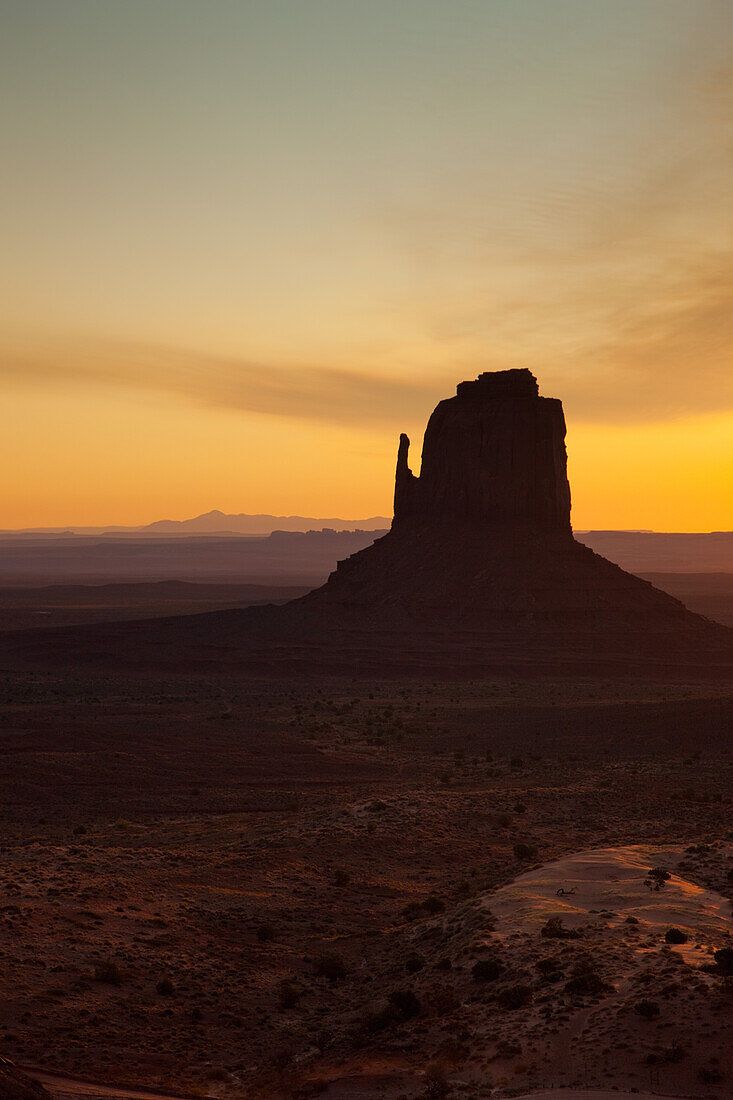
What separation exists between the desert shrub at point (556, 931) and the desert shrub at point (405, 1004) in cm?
304

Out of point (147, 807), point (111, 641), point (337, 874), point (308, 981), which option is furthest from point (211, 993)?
point (111, 641)

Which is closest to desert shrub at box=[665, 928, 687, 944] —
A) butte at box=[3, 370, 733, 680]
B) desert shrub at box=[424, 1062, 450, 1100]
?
desert shrub at box=[424, 1062, 450, 1100]

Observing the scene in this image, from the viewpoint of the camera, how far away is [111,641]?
89.2 meters

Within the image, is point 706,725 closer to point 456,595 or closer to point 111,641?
point 456,595

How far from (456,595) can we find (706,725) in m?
38.5

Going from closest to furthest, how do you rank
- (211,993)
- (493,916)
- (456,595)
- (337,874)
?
(211,993), (493,916), (337,874), (456,595)

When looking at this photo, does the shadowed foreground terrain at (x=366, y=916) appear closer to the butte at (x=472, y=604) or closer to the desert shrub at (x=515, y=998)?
the desert shrub at (x=515, y=998)

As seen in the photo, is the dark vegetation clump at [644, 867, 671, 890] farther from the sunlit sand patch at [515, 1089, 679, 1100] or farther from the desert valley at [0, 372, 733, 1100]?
the sunlit sand patch at [515, 1089, 679, 1100]

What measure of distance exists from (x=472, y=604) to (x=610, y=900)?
208 feet

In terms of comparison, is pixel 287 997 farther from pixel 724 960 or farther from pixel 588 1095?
pixel 724 960

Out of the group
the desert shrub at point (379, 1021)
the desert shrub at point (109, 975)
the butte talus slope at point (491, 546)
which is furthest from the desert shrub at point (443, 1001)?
the butte talus slope at point (491, 546)

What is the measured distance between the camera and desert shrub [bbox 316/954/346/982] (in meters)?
20.2

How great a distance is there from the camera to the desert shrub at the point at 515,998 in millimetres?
16203

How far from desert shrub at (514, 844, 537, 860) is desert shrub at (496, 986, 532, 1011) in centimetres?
1191
